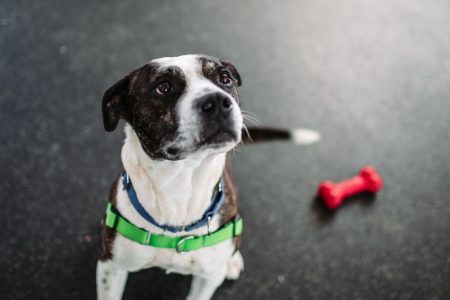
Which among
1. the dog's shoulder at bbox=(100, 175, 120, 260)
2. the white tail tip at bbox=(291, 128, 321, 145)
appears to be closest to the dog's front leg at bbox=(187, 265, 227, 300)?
the dog's shoulder at bbox=(100, 175, 120, 260)

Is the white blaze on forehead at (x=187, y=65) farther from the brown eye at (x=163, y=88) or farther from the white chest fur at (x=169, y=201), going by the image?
the white chest fur at (x=169, y=201)

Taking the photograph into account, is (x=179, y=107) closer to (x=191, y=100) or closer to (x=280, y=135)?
(x=191, y=100)

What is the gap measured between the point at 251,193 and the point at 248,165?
0.66ft

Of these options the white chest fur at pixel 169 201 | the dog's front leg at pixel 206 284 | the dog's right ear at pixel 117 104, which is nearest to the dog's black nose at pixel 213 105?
the white chest fur at pixel 169 201

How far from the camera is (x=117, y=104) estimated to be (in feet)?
5.58

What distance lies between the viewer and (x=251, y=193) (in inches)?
110

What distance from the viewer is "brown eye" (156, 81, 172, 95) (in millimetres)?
1582

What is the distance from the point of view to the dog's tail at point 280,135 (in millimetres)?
2598

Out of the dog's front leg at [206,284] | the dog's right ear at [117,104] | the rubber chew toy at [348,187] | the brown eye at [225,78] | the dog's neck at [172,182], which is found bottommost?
the rubber chew toy at [348,187]

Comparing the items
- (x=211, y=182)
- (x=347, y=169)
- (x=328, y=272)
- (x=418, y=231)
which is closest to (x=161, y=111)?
(x=211, y=182)

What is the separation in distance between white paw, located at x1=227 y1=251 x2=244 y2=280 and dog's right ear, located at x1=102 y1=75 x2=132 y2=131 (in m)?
1.04

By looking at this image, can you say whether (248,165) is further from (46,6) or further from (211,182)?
(46,6)

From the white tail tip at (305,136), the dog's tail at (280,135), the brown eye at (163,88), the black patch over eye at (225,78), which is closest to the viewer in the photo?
the brown eye at (163,88)

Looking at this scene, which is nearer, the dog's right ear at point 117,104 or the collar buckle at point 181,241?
the dog's right ear at point 117,104
